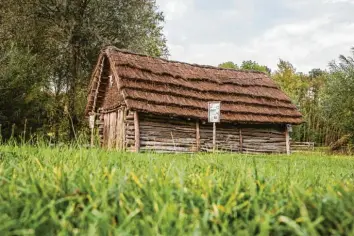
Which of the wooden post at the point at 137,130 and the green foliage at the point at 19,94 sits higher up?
the green foliage at the point at 19,94

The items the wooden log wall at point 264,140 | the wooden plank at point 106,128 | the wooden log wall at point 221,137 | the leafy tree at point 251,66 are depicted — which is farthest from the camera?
the leafy tree at point 251,66

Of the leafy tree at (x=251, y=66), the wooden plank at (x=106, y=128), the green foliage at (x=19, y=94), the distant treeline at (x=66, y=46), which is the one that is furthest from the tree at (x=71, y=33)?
the leafy tree at (x=251, y=66)

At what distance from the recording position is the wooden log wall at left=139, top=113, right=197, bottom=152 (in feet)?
56.2

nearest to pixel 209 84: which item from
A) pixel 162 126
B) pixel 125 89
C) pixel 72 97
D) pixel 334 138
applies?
pixel 162 126

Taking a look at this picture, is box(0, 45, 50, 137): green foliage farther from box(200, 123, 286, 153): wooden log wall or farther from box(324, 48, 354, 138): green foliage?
box(324, 48, 354, 138): green foliage

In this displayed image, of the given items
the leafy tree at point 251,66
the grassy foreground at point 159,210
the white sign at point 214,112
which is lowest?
the grassy foreground at point 159,210

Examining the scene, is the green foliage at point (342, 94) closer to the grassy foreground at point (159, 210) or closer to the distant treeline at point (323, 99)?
the distant treeline at point (323, 99)

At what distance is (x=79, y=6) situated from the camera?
2203cm

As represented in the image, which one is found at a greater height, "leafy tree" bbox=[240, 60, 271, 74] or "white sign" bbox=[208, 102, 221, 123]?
"leafy tree" bbox=[240, 60, 271, 74]

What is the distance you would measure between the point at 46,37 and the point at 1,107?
6892 millimetres

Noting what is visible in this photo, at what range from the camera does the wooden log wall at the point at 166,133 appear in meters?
17.1

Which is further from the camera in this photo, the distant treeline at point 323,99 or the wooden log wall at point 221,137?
the distant treeline at point 323,99

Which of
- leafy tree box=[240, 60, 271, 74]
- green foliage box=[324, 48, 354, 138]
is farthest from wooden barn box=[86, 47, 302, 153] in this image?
leafy tree box=[240, 60, 271, 74]

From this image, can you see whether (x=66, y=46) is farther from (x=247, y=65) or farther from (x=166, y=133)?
(x=247, y=65)
